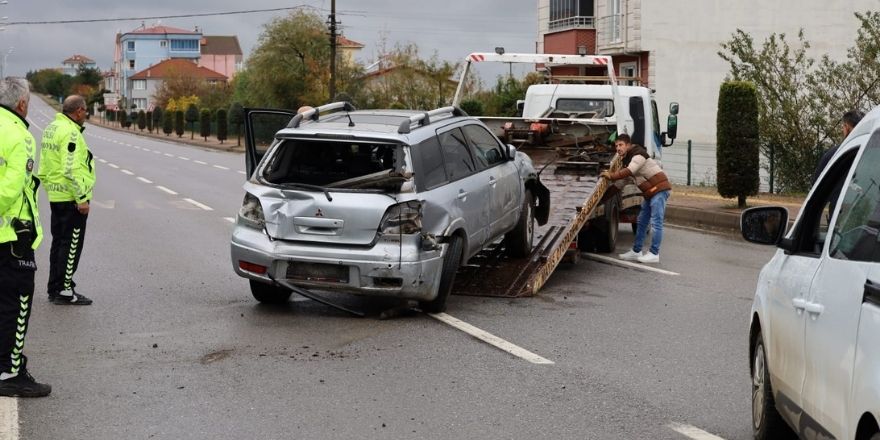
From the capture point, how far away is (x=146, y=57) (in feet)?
639

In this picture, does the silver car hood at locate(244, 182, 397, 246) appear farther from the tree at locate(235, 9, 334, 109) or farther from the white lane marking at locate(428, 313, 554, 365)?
the tree at locate(235, 9, 334, 109)

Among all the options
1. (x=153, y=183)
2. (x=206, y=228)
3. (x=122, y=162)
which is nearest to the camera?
(x=206, y=228)

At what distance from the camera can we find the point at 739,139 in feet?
66.2

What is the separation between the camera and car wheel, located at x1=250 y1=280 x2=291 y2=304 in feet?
34.4

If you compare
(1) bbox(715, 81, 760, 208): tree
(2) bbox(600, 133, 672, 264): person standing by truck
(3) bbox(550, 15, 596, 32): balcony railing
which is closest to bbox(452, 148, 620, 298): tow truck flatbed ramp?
(2) bbox(600, 133, 672, 264): person standing by truck

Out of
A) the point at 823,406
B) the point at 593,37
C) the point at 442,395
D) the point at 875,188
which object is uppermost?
the point at 593,37

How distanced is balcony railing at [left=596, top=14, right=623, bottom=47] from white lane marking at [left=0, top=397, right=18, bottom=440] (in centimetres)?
3942

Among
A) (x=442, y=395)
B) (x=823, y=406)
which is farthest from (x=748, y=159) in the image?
(x=823, y=406)

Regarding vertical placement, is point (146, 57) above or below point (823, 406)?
above

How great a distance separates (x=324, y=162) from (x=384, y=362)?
296 cm

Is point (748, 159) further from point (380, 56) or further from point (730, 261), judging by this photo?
point (380, 56)

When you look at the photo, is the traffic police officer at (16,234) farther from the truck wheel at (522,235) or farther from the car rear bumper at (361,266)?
the truck wheel at (522,235)

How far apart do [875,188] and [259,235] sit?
6382 millimetres

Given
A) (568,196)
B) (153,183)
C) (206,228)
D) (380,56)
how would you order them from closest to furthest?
(568,196), (206,228), (153,183), (380,56)
